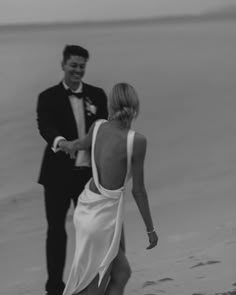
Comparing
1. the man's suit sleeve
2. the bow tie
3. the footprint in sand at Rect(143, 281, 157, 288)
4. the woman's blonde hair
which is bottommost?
the footprint in sand at Rect(143, 281, 157, 288)

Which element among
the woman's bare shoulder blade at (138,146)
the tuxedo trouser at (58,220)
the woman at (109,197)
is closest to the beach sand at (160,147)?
the tuxedo trouser at (58,220)

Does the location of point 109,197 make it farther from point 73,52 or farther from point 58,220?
point 73,52

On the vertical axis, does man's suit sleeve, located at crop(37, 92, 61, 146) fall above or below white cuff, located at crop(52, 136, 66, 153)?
above

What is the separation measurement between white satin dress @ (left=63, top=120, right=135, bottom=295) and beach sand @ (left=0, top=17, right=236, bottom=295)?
587 mm

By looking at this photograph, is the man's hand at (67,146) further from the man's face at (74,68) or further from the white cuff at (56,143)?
the man's face at (74,68)

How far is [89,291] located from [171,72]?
1306 mm

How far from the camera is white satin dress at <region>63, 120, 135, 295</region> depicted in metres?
3.19

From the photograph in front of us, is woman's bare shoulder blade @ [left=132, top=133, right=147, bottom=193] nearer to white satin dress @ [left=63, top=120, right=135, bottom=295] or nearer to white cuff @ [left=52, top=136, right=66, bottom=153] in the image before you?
white satin dress @ [left=63, top=120, right=135, bottom=295]

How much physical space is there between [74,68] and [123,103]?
0.47m

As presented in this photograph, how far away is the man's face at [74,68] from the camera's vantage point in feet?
11.4

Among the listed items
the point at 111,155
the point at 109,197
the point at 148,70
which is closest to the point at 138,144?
the point at 111,155

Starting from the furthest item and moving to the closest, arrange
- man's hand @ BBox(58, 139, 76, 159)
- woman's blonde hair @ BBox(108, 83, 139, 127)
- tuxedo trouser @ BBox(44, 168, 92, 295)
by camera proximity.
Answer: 1. tuxedo trouser @ BBox(44, 168, 92, 295)
2. man's hand @ BBox(58, 139, 76, 159)
3. woman's blonde hair @ BBox(108, 83, 139, 127)

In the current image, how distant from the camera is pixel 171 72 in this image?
13.5ft

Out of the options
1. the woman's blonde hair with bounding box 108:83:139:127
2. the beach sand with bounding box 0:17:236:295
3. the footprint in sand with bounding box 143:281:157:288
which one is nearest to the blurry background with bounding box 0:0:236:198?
the beach sand with bounding box 0:17:236:295
